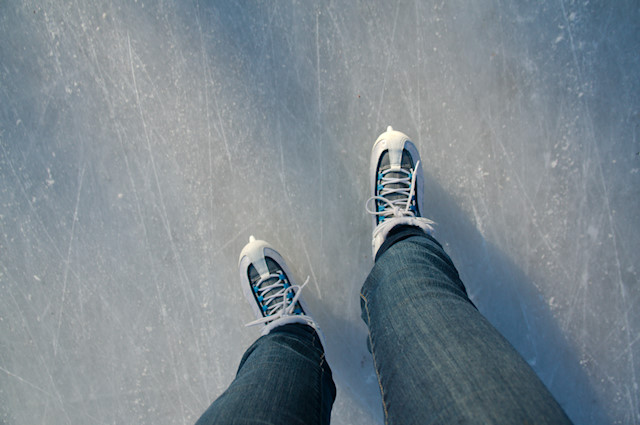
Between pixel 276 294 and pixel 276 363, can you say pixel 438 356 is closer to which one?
pixel 276 363

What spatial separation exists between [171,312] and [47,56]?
692 millimetres

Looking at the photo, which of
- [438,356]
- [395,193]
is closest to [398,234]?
[395,193]

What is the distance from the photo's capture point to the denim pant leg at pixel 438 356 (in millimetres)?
424

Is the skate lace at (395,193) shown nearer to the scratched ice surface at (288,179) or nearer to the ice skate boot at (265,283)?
the scratched ice surface at (288,179)

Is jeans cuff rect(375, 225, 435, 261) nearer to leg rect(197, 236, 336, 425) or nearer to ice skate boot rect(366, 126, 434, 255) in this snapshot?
ice skate boot rect(366, 126, 434, 255)

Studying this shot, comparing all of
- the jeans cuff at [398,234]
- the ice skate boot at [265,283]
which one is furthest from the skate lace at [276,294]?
the jeans cuff at [398,234]

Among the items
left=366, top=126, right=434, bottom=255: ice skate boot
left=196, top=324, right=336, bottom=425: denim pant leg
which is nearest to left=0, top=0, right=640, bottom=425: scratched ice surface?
left=366, top=126, right=434, bottom=255: ice skate boot

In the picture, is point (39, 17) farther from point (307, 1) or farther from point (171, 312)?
point (171, 312)

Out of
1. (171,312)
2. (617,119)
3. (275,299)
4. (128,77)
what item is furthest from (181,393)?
(617,119)

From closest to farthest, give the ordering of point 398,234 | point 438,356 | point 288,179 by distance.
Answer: point 438,356, point 398,234, point 288,179

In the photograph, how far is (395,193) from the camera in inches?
31.5

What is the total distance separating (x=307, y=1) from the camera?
813 mm

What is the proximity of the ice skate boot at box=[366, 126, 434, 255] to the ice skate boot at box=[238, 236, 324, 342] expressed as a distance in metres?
0.22

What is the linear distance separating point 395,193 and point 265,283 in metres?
0.36
